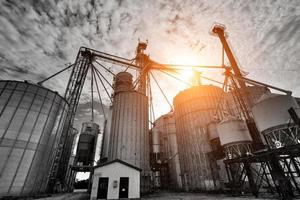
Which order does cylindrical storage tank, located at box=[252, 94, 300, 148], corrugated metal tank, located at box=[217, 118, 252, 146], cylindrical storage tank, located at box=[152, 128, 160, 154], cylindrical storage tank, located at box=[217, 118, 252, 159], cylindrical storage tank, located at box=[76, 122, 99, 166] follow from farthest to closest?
cylindrical storage tank, located at box=[76, 122, 99, 166] → cylindrical storage tank, located at box=[152, 128, 160, 154] → corrugated metal tank, located at box=[217, 118, 252, 146] → cylindrical storage tank, located at box=[217, 118, 252, 159] → cylindrical storage tank, located at box=[252, 94, 300, 148]

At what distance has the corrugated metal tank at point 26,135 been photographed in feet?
42.5

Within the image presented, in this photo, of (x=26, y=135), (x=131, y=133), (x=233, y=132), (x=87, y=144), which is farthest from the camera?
(x=87, y=144)

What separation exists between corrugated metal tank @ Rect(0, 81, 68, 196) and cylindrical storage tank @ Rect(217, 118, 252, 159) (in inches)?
766

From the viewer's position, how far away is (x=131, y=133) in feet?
72.3

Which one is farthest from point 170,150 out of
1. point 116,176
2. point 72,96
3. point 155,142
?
point 72,96

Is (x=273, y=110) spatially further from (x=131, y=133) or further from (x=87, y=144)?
(x=87, y=144)

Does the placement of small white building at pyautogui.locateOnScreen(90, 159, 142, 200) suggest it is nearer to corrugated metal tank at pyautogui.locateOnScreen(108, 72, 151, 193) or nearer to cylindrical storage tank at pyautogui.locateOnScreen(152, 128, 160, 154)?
corrugated metal tank at pyautogui.locateOnScreen(108, 72, 151, 193)

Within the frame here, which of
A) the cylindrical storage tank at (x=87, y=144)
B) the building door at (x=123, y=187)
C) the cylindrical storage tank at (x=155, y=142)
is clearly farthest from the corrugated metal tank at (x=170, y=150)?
the cylindrical storage tank at (x=87, y=144)

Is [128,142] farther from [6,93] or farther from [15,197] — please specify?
[6,93]

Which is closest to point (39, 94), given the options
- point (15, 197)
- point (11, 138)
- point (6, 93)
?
point (6, 93)

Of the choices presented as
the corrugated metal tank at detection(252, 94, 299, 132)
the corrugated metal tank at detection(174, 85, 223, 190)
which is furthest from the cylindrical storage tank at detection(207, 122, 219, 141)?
the corrugated metal tank at detection(252, 94, 299, 132)

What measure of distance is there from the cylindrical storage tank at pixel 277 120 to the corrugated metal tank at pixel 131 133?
47.5 feet

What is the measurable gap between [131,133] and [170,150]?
12826mm

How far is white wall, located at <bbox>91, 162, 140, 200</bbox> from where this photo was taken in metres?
15.2
